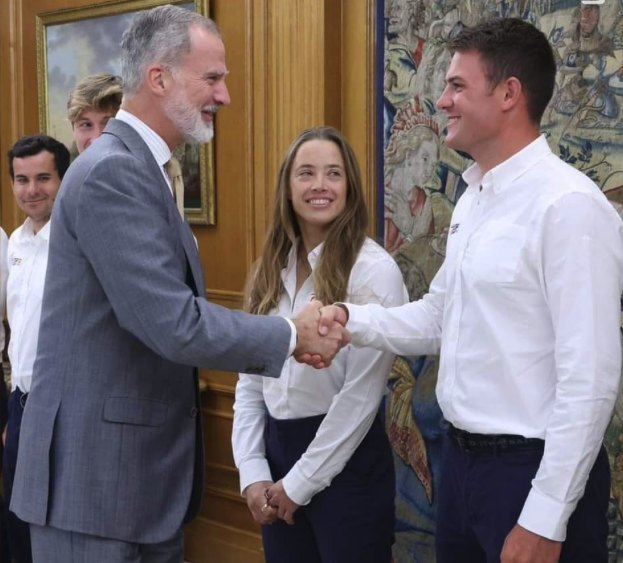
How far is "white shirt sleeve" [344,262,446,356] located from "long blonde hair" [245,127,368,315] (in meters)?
0.15

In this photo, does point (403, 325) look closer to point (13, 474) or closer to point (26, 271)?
point (26, 271)

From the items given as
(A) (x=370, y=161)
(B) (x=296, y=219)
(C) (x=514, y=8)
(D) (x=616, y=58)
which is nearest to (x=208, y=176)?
(A) (x=370, y=161)

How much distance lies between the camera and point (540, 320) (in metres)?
1.88

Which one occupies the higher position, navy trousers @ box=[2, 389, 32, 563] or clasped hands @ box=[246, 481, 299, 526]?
clasped hands @ box=[246, 481, 299, 526]

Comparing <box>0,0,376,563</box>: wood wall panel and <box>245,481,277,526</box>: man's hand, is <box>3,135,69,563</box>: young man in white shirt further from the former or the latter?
<box>245,481,277,526</box>: man's hand

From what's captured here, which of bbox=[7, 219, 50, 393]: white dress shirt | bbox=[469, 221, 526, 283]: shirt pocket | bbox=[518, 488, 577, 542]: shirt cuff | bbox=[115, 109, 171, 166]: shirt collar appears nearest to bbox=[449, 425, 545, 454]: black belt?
bbox=[518, 488, 577, 542]: shirt cuff

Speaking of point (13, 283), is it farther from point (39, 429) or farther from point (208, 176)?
point (39, 429)

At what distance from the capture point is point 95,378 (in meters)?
1.94

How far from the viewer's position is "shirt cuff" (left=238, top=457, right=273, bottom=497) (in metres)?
2.52

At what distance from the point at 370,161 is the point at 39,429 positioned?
1.81 metres

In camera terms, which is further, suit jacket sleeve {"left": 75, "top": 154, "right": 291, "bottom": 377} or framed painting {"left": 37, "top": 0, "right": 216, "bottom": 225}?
framed painting {"left": 37, "top": 0, "right": 216, "bottom": 225}

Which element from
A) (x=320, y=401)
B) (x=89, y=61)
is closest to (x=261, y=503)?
(x=320, y=401)

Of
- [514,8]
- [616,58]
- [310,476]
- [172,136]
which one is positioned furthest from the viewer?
[514,8]

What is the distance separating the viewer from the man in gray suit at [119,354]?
1895mm
